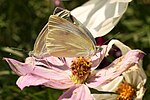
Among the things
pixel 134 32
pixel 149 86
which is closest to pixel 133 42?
pixel 134 32

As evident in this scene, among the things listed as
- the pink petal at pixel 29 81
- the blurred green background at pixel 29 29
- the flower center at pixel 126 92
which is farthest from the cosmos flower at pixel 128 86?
the blurred green background at pixel 29 29

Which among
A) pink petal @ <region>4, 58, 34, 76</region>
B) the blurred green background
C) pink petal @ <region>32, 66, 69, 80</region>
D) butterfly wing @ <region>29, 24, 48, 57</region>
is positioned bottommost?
the blurred green background

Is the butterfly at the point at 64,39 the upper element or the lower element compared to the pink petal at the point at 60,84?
upper

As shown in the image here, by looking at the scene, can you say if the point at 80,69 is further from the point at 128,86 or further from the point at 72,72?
the point at 128,86

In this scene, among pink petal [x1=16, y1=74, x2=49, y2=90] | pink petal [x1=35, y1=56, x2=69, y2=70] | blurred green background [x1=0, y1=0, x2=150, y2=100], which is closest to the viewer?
pink petal [x1=16, y1=74, x2=49, y2=90]

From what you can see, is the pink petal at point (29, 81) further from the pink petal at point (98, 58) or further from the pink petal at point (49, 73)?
the pink petal at point (98, 58)

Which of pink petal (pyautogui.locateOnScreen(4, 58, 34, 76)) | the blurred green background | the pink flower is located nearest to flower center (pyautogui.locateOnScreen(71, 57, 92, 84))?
the pink flower

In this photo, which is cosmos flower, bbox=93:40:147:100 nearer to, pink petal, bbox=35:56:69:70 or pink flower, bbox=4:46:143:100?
pink flower, bbox=4:46:143:100
